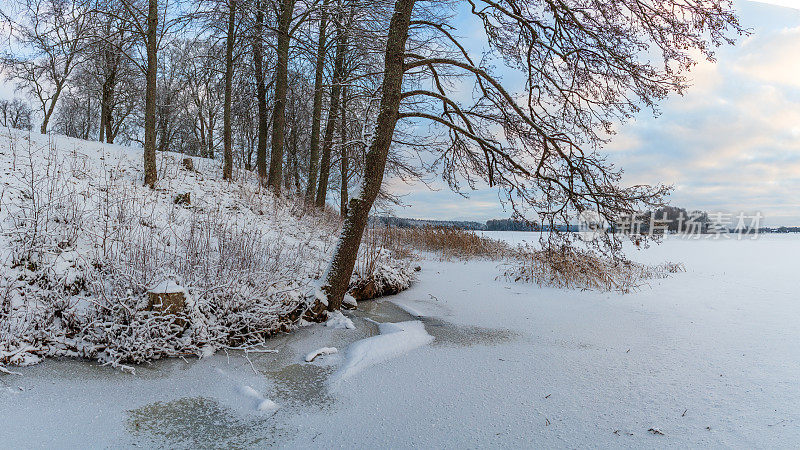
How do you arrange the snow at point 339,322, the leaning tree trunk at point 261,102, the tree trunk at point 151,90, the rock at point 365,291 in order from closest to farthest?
the snow at point 339,322, the rock at point 365,291, the tree trunk at point 151,90, the leaning tree trunk at point 261,102

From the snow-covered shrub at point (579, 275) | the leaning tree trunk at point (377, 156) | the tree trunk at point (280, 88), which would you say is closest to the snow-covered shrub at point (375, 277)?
the leaning tree trunk at point (377, 156)

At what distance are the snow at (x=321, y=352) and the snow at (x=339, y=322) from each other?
724 millimetres

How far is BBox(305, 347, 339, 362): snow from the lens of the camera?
13.0ft

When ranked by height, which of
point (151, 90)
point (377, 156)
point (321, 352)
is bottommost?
point (321, 352)

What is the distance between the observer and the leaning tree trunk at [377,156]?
17.4 feet

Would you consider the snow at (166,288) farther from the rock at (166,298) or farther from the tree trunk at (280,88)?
the tree trunk at (280,88)

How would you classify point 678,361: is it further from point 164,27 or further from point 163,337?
point 164,27

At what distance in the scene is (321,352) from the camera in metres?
4.09

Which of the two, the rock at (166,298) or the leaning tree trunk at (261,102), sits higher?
the leaning tree trunk at (261,102)

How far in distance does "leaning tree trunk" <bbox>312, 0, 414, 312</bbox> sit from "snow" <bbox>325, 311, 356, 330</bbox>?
0.75ft

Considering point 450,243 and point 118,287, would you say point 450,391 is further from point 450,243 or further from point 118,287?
point 450,243

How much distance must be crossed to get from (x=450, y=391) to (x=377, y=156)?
124 inches

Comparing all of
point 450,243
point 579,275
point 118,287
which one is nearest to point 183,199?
point 118,287

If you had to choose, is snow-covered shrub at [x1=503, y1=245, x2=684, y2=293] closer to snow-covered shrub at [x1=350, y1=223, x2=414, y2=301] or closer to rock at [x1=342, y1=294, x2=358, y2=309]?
snow-covered shrub at [x1=350, y1=223, x2=414, y2=301]
